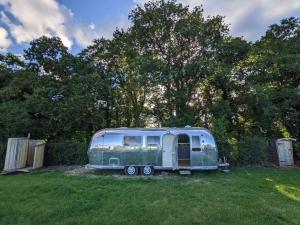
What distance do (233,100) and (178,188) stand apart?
1280 cm

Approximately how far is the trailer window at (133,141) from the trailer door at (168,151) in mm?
1146

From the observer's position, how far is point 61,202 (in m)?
6.88

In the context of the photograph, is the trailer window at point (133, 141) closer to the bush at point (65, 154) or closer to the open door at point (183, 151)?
the open door at point (183, 151)

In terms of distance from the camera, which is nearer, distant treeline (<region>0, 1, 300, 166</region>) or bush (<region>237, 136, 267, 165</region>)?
bush (<region>237, 136, 267, 165</region>)

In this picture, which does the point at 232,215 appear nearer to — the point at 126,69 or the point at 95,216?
the point at 95,216

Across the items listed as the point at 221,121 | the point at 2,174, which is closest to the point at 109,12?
the point at 221,121

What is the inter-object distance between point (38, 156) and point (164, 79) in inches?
373

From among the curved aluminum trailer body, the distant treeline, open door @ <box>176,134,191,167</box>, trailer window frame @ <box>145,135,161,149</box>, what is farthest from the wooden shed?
open door @ <box>176,134,191,167</box>

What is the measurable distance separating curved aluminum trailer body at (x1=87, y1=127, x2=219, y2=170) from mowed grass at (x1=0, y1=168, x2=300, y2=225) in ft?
5.11

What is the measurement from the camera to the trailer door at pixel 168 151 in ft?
38.5

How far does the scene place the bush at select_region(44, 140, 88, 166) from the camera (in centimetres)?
1466

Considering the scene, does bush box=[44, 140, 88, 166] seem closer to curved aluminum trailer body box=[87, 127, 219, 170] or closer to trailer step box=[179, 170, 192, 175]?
curved aluminum trailer body box=[87, 127, 219, 170]

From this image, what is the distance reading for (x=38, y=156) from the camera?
13.8 meters

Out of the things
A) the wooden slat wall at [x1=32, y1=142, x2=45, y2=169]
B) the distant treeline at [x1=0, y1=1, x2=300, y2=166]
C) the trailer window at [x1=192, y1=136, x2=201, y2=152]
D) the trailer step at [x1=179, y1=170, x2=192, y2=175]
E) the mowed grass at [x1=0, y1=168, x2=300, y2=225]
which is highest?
the distant treeline at [x1=0, y1=1, x2=300, y2=166]
